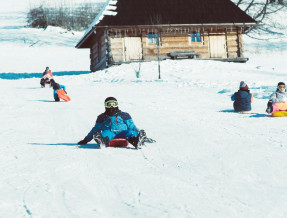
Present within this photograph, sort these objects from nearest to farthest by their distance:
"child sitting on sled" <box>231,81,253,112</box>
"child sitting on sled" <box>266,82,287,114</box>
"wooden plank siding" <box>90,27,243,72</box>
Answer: "child sitting on sled" <box>266,82,287,114</box>
"child sitting on sled" <box>231,81,253,112</box>
"wooden plank siding" <box>90,27,243,72</box>

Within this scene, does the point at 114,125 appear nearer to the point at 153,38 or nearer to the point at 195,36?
the point at 153,38

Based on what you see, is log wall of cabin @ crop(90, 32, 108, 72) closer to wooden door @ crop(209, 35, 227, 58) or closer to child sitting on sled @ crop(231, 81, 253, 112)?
wooden door @ crop(209, 35, 227, 58)

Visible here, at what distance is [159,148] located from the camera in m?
6.29

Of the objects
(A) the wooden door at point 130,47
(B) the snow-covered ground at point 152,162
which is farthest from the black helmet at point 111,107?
(A) the wooden door at point 130,47

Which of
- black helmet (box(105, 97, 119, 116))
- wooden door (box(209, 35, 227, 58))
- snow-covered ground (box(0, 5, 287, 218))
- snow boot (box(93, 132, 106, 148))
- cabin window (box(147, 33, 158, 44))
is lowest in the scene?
snow-covered ground (box(0, 5, 287, 218))

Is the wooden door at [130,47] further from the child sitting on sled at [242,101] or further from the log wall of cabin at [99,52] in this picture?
the child sitting on sled at [242,101]

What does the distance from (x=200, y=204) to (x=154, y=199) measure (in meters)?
0.42

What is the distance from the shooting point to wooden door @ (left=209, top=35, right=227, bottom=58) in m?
25.7

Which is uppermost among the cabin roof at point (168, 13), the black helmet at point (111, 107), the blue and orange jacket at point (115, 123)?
the cabin roof at point (168, 13)

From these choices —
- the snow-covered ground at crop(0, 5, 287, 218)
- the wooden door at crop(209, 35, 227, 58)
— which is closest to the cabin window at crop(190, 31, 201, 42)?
the wooden door at crop(209, 35, 227, 58)

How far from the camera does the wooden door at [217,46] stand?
84.4 feet

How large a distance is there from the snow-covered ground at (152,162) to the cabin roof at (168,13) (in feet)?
34.7

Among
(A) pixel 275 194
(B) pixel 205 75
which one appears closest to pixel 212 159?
(A) pixel 275 194

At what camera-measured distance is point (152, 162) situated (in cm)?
534
